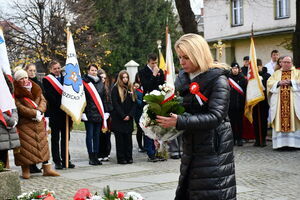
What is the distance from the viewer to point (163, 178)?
8.96 meters

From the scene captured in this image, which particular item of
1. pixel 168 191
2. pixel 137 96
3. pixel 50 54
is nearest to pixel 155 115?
pixel 168 191

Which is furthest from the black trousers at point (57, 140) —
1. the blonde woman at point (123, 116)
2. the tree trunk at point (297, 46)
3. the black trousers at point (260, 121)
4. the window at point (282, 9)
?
the window at point (282, 9)

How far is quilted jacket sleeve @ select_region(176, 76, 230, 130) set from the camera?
402 cm

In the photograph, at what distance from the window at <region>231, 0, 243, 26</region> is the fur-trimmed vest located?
30.3m

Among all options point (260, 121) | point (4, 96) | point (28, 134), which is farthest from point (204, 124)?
point (260, 121)

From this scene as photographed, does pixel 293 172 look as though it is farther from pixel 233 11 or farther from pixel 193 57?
pixel 233 11

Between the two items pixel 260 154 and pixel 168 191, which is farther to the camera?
pixel 260 154

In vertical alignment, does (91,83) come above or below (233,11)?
below

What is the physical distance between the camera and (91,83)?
11000mm

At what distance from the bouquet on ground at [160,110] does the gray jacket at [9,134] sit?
13.7ft

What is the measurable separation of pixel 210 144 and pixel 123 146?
6915 mm

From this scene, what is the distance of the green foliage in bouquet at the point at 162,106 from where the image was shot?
164 inches

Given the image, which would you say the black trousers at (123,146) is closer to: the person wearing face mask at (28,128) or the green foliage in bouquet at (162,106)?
the person wearing face mask at (28,128)

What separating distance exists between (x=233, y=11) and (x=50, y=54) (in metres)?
13.7
